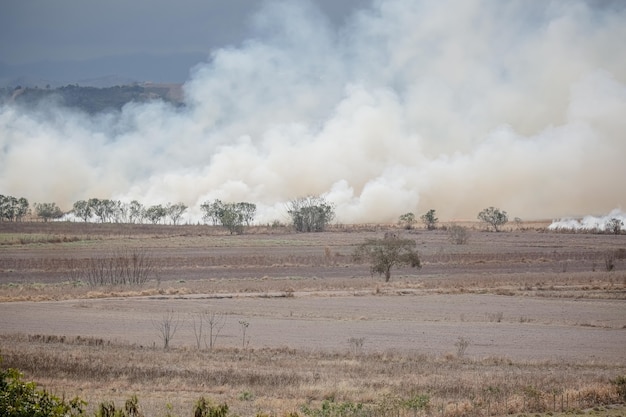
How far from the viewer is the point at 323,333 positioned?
39.6 meters

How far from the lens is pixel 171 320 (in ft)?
145

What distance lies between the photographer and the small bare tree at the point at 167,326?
35753 millimetres

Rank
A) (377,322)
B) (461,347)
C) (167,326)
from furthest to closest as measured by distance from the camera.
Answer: (377,322)
(167,326)
(461,347)

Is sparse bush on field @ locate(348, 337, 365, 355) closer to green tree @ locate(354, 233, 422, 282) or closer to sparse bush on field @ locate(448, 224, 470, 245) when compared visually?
green tree @ locate(354, 233, 422, 282)

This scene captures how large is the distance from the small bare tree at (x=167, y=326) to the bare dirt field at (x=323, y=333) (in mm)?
349

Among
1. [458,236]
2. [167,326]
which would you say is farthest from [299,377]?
[458,236]

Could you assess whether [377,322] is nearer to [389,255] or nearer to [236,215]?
[389,255]

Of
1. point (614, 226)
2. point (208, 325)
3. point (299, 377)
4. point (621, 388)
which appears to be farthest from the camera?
point (614, 226)

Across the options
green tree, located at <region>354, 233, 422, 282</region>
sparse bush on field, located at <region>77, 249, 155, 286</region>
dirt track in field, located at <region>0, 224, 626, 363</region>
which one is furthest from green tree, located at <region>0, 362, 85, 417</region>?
green tree, located at <region>354, 233, 422, 282</region>

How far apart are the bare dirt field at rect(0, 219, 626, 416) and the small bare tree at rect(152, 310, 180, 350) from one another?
13.8 inches

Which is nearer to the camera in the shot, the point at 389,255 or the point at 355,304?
the point at 355,304

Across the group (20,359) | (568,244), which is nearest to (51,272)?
(20,359)

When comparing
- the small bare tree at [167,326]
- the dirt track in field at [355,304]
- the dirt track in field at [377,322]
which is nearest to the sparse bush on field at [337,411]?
the dirt track in field at [377,322]

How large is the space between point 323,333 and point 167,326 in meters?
8.68
